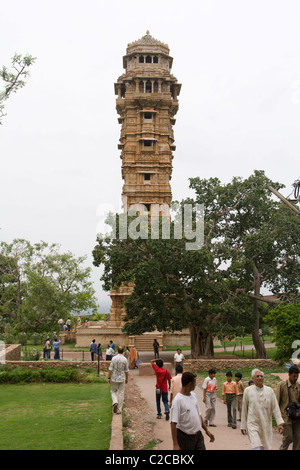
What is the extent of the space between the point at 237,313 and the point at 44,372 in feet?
43.0

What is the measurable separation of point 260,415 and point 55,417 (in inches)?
265

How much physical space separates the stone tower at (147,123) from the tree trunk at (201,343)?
54.8ft

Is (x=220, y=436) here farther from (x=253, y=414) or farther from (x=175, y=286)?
(x=175, y=286)

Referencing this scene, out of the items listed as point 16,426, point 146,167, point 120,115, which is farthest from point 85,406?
point 120,115

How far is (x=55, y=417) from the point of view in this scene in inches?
492

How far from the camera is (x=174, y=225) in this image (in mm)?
28453

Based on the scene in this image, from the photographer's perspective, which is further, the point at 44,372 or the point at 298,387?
the point at 44,372

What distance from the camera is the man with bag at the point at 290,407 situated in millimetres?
8172

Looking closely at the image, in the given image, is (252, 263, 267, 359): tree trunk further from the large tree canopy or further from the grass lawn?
the grass lawn

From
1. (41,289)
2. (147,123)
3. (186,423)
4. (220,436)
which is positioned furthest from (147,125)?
(186,423)

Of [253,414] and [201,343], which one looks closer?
[253,414]

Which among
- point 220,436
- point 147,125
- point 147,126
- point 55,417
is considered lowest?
point 220,436
